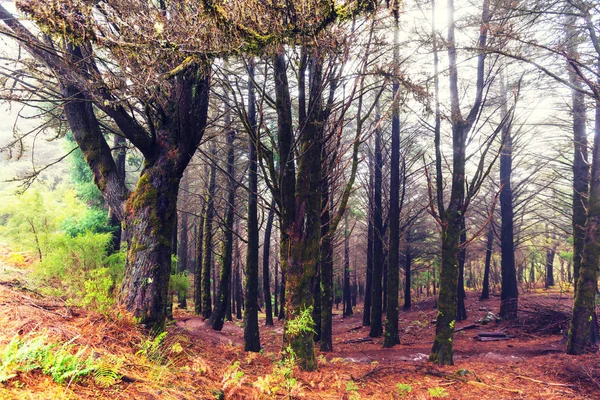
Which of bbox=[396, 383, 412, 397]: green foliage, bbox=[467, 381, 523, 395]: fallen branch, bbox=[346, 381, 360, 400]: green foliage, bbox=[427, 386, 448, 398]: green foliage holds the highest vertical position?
bbox=[346, 381, 360, 400]: green foliage

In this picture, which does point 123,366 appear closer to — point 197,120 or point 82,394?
point 82,394

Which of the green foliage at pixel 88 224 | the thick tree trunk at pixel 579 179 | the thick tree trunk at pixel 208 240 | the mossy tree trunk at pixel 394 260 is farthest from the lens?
the thick tree trunk at pixel 208 240

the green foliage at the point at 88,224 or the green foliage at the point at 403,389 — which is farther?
the green foliage at the point at 88,224

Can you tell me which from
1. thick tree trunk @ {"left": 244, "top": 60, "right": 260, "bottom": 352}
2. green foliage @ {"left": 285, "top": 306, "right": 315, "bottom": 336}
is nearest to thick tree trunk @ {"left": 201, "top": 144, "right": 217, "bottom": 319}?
thick tree trunk @ {"left": 244, "top": 60, "right": 260, "bottom": 352}

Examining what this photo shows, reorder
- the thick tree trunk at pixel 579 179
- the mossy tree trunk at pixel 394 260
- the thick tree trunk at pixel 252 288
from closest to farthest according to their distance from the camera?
the thick tree trunk at pixel 252 288, the thick tree trunk at pixel 579 179, the mossy tree trunk at pixel 394 260

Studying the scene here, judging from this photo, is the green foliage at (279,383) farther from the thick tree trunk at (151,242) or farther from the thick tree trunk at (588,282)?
the thick tree trunk at (588,282)

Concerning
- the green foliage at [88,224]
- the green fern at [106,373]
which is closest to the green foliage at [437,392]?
the green fern at [106,373]

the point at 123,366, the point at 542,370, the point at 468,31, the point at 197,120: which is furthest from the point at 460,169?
the point at 123,366

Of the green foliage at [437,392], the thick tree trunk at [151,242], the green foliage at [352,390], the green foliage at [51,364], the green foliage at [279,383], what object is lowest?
the green foliage at [437,392]

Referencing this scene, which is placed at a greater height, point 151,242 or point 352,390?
point 151,242

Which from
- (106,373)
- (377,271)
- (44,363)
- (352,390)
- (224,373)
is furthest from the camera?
(377,271)

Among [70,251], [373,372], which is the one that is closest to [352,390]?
[373,372]

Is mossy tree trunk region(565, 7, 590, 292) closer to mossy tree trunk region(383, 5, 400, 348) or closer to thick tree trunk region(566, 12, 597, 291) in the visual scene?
thick tree trunk region(566, 12, 597, 291)

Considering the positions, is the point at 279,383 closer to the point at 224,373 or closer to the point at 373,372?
the point at 224,373
